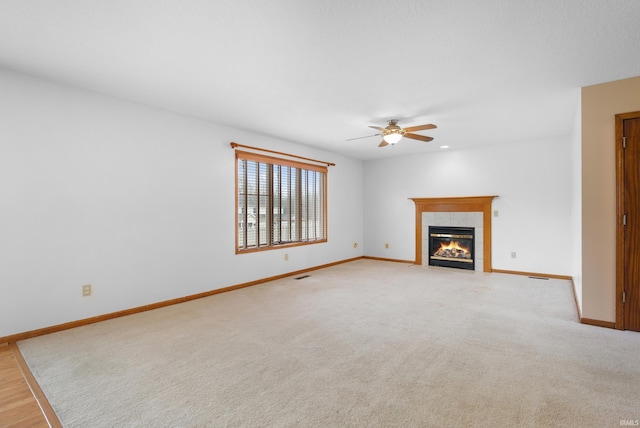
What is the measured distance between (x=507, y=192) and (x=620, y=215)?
296 centimetres

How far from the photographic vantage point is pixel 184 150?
13.9 ft

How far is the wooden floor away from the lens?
182cm

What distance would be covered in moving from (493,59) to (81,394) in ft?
13.0

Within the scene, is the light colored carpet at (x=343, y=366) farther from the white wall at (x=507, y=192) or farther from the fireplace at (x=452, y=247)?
the fireplace at (x=452, y=247)

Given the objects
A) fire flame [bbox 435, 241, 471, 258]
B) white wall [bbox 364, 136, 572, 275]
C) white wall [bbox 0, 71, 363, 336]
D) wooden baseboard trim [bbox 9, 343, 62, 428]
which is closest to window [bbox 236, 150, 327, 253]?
white wall [bbox 0, 71, 363, 336]

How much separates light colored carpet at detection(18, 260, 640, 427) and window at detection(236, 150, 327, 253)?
148cm

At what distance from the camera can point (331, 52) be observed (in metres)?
2.57

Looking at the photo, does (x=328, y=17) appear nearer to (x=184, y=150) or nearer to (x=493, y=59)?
(x=493, y=59)

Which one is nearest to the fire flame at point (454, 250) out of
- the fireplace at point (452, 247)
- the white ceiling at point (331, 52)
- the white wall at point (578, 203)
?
the fireplace at point (452, 247)

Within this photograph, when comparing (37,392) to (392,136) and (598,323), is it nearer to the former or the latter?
(392,136)

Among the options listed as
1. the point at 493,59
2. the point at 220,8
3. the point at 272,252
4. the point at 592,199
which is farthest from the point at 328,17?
the point at 272,252

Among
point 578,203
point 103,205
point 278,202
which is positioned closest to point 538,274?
point 578,203

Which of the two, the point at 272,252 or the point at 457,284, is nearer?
the point at 457,284

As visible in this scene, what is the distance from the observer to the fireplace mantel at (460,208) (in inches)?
240
